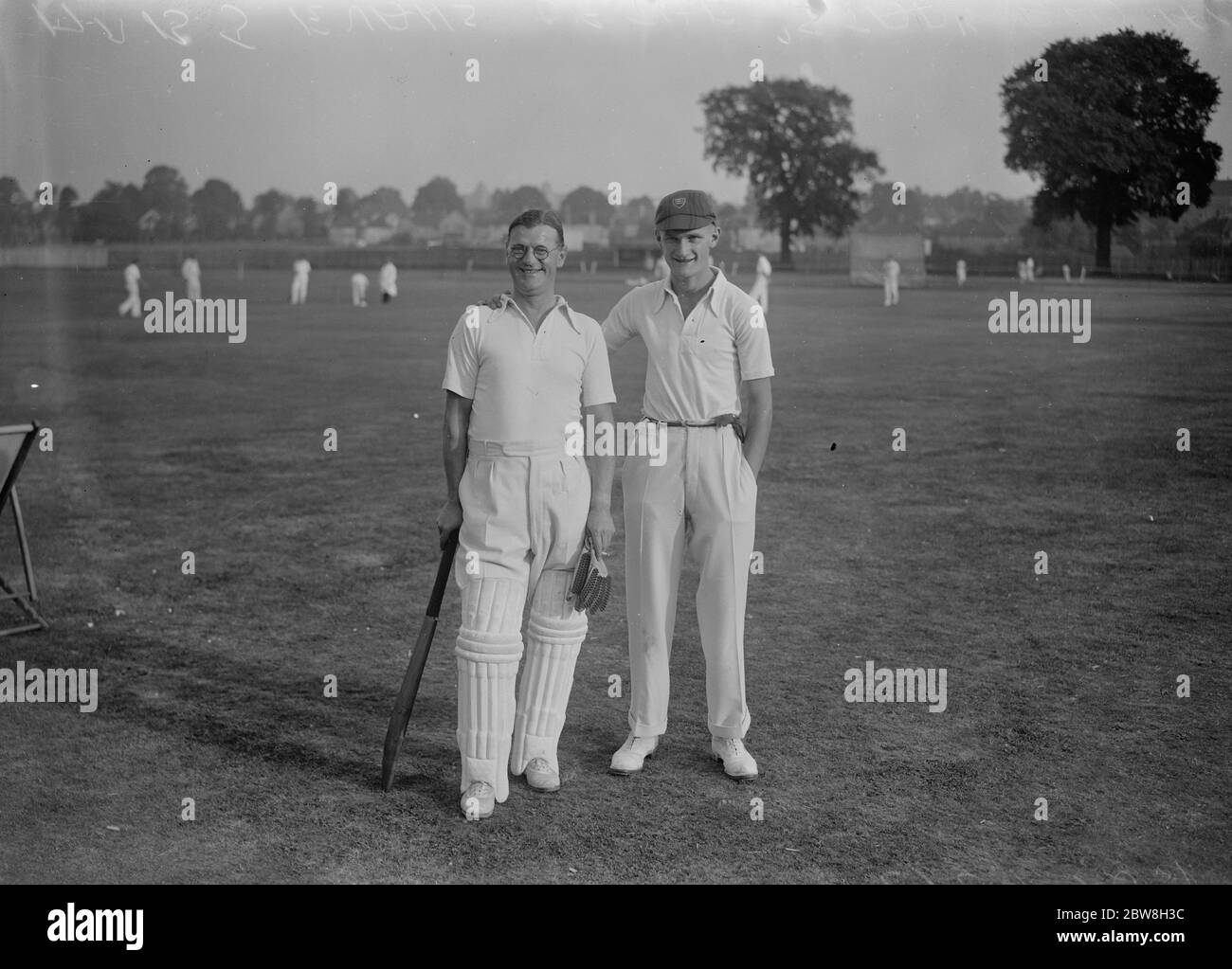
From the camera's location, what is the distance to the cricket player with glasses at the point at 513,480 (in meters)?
4.62

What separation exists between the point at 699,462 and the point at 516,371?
790 millimetres

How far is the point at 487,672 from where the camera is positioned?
4605mm

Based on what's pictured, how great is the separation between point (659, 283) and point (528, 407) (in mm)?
824

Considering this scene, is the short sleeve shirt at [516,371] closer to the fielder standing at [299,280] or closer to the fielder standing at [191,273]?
the fielder standing at [191,273]

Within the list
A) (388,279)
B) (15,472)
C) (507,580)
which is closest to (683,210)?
(507,580)

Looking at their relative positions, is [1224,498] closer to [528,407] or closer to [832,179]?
[528,407]

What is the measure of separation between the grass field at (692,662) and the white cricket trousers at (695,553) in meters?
0.34

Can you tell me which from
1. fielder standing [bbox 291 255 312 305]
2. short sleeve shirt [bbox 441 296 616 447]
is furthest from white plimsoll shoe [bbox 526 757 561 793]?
fielder standing [bbox 291 255 312 305]

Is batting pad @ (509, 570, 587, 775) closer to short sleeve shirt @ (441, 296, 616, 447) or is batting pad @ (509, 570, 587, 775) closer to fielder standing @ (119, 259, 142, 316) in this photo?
short sleeve shirt @ (441, 296, 616, 447)

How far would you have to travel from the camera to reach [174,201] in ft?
85.8

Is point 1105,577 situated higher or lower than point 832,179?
lower

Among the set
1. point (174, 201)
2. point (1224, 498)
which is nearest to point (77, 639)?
point (1224, 498)

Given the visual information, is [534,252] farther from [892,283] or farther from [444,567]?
[892,283]

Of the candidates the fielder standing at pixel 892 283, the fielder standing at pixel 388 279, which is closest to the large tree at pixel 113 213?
the fielder standing at pixel 388 279
